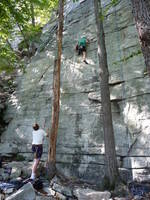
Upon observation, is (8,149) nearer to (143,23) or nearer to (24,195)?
(24,195)

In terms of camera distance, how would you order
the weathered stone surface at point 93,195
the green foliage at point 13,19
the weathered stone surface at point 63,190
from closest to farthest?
the weathered stone surface at point 93,195 < the weathered stone surface at point 63,190 < the green foliage at point 13,19

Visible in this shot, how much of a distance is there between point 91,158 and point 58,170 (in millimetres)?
1461

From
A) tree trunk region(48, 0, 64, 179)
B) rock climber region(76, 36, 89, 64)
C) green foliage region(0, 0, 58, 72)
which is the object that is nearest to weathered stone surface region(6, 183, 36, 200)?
tree trunk region(48, 0, 64, 179)

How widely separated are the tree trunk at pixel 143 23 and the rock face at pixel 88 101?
2301mm

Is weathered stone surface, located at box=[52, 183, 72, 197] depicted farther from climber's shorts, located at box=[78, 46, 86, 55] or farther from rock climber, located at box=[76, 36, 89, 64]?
climber's shorts, located at box=[78, 46, 86, 55]

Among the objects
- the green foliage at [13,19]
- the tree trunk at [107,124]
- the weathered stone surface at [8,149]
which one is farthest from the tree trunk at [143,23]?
the weathered stone surface at [8,149]

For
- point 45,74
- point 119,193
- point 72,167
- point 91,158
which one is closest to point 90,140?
point 91,158

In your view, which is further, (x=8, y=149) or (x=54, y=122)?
(x=8, y=149)

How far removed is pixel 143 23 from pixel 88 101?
202 inches

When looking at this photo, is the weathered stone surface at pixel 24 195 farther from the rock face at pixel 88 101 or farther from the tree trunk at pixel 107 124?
the rock face at pixel 88 101

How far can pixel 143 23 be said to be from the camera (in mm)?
3426

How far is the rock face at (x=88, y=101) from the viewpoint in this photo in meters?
7.03

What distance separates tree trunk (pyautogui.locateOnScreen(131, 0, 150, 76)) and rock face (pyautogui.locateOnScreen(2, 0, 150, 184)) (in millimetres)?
2301

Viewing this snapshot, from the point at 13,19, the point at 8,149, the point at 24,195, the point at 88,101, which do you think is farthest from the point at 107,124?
the point at 13,19
